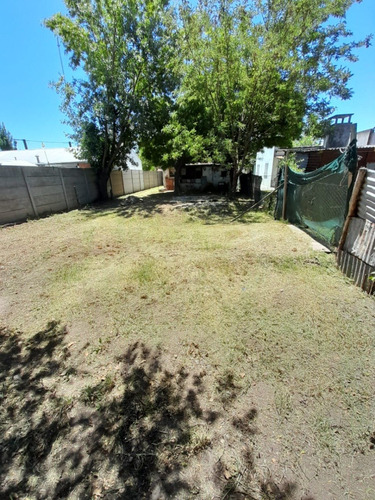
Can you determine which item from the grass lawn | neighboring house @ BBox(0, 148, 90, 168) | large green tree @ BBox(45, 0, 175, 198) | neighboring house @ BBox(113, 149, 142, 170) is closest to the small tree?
neighboring house @ BBox(0, 148, 90, 168)

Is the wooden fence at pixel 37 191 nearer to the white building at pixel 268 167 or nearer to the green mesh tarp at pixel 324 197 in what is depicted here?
the green mesh tarp at pixel 324 197

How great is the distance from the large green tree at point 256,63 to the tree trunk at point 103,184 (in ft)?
21.2

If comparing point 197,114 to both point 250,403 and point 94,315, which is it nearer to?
point 94,315

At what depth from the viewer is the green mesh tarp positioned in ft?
13.5

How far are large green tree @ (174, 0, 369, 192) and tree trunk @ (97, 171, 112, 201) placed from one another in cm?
645

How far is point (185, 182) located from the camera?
17547mm

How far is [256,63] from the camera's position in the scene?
7875mm

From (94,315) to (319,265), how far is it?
4.01 metres

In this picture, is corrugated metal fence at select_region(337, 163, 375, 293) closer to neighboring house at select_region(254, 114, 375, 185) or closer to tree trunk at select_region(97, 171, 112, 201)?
neighboring house at select_region(254, 114, 375, 185)

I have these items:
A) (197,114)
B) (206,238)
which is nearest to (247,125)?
(197,114)

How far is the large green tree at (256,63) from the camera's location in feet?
25.6

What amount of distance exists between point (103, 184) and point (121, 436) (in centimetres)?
1399

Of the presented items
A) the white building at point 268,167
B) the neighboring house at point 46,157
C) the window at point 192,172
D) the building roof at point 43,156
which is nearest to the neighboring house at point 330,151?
the white building at point 268,167

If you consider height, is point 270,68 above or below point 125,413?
above
